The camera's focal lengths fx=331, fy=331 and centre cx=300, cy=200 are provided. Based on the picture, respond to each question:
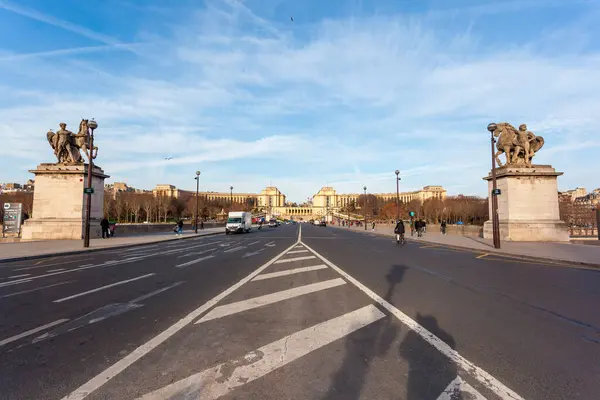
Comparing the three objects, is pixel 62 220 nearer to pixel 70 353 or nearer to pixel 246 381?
pixel 70 353

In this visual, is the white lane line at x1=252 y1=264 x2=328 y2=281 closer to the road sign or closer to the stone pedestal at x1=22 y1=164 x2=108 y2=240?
the stone pedestal at x1=22 y1=164 x2=108 y2=240

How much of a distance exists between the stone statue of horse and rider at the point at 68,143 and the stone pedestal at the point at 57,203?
0.84 meters

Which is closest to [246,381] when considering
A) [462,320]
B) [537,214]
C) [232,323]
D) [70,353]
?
[232,323]

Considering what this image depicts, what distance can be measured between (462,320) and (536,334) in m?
1.03

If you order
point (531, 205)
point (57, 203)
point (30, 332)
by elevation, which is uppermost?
point (57, 203)

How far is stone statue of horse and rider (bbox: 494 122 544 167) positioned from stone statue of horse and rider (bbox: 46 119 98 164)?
32.2 meters

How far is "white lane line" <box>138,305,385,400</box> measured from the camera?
10.9ft

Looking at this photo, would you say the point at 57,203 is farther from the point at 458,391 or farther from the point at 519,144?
the point at 519,144

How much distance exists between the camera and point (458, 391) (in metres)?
3.30

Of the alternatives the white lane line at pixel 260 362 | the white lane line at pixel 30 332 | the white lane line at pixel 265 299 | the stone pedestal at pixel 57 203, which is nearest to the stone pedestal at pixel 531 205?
the white lane line at pixel 265 299

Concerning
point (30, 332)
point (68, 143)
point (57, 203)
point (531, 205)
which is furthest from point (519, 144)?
point (57, 203)

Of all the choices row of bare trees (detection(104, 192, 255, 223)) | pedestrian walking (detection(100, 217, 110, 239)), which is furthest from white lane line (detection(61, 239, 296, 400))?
row of bare trees (detection(104, 192, 255, 223))

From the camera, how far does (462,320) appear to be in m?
5.66

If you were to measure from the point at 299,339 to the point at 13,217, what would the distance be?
98.8 feet
